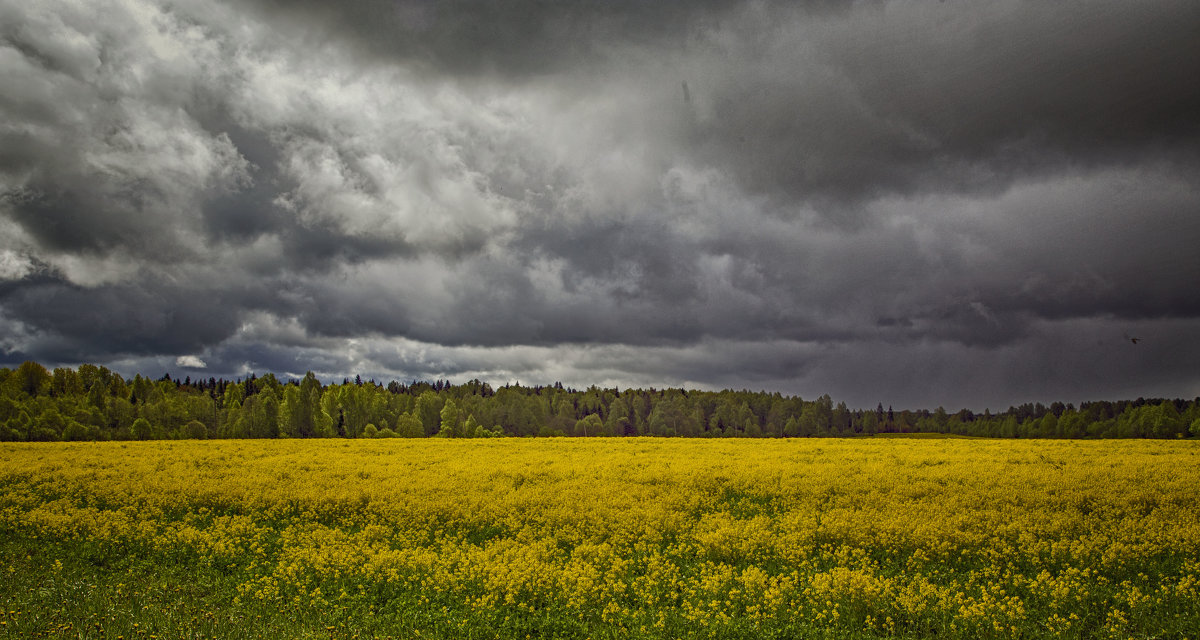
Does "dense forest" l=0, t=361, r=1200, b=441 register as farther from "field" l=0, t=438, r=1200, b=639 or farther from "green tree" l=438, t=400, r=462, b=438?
"field" l=0, t=438, r=1200, b=639

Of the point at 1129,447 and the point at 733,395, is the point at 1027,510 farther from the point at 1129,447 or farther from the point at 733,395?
the point at 733,395

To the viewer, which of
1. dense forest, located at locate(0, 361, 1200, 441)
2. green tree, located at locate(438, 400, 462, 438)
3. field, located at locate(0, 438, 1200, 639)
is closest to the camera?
field, located at locate(0, 438, 1200, 639)

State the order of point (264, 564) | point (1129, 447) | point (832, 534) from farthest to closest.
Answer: point (1129, 447), point (832, 534), point (264, 564)

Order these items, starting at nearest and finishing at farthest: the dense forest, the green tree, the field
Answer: the field → the dense forest → the green tree

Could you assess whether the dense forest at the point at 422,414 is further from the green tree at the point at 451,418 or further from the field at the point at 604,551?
the field at the point at 604,551

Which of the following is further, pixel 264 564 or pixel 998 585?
pixel 264 564

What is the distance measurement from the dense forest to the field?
207 ft

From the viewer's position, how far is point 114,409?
312ft

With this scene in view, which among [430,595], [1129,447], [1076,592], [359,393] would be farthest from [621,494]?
[359,393]

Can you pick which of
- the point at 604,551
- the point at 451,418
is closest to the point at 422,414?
the point at 451,418

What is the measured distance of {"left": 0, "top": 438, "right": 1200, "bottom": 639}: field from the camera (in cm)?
1260

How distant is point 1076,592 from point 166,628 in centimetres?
1937

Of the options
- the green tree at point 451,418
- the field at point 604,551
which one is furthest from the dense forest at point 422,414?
the field at point 604,551

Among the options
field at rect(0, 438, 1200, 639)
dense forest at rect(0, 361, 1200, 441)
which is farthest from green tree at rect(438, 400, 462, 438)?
field at rect(0, 438, 1200, 639)
